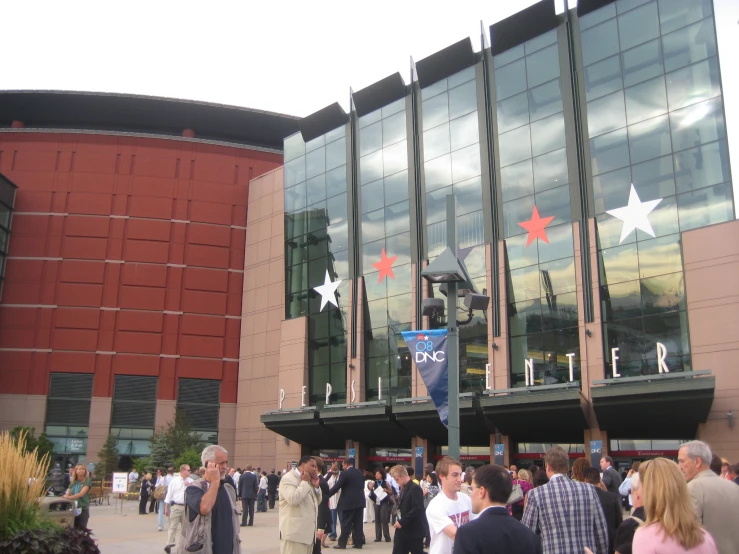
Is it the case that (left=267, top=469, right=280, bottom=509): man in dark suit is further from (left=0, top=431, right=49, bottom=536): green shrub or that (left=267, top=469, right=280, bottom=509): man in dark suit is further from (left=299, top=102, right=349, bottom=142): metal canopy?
(left=0, top=431, right=49, bottom=536): green shrub

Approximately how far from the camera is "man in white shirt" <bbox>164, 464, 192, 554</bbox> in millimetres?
13523

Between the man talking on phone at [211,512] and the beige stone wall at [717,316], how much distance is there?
76.1ft

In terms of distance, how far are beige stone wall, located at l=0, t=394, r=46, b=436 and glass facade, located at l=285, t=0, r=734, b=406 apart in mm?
18561

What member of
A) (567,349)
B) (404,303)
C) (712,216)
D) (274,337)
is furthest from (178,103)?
(712,216)

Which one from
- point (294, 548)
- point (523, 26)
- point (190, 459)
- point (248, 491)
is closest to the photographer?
point (294, 548)

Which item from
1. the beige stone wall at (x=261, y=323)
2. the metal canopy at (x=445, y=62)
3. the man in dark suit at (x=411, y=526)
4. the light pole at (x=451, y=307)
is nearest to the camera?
the man in dark suit at (x=411, y=526)

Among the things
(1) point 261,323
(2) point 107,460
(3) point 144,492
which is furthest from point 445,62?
(2) point 107,460

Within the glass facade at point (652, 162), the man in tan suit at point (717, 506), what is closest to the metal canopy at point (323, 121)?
the glass facade at point (652, 162)

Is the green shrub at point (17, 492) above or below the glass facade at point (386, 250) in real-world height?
below

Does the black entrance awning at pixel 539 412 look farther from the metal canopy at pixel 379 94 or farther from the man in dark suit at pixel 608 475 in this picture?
the metal canopy at pixel 379 94

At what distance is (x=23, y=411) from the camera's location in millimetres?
47000

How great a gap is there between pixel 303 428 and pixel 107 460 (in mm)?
13603

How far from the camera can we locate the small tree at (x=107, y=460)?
1770 inches

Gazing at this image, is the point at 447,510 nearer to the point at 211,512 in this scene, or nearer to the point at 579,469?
the point at 579,469
